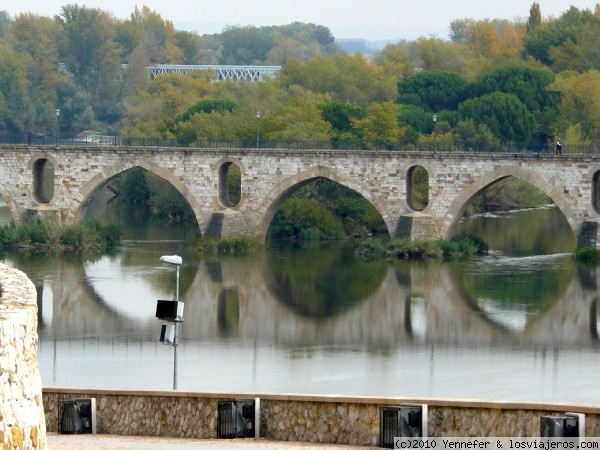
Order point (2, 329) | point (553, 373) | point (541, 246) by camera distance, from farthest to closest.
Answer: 1. point (541, 246)
2. point (553, 373)
3. point (2, 329)

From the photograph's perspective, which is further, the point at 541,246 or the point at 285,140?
the point at 285,140

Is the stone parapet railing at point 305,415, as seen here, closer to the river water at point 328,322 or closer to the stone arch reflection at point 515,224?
the river water at point 328,322

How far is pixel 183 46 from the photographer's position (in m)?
149

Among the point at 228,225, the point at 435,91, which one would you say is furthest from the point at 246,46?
the point at 228,225

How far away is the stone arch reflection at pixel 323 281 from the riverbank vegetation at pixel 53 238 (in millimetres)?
6829

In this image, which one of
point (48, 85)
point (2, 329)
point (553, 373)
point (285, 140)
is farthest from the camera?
point (48, 85)

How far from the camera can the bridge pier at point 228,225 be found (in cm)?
6028

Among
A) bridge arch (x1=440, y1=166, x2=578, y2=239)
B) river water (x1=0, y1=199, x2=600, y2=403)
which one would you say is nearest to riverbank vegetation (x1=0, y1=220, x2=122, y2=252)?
river water (x1=0, y1=199, x2=600, y2=403)

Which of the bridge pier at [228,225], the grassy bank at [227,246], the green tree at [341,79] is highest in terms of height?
the green tree at [341,79]

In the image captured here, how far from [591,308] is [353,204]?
19.3m

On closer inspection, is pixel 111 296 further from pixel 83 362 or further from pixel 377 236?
pixel 377 236

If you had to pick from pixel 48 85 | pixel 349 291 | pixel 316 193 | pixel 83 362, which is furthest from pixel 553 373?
pixel 48 85

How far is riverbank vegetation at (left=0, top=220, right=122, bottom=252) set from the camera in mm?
59844

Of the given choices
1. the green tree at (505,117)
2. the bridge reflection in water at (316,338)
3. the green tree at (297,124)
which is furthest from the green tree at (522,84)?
the bridge reflection in water at (316,338)
